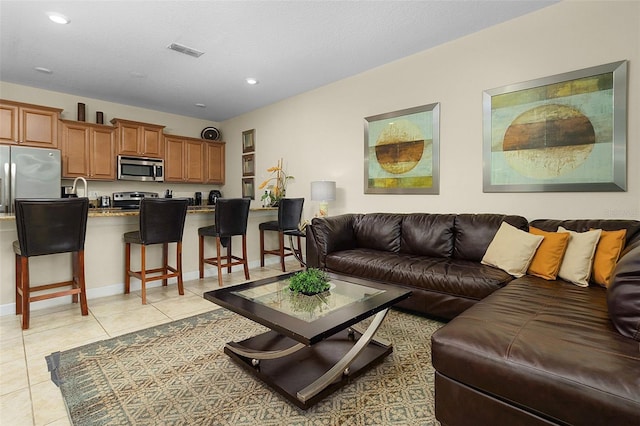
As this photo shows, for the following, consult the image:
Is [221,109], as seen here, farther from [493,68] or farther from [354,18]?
[493,68]

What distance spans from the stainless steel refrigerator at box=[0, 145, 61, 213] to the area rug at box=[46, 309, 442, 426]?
319 centimetres

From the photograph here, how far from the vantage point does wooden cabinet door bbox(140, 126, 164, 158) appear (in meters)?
5.50

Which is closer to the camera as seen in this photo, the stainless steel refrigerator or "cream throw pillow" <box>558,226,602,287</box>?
"cream throw pillow" <box>558,226,602,287</box>

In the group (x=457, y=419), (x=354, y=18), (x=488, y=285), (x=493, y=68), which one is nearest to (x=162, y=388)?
(x=457, y=419)

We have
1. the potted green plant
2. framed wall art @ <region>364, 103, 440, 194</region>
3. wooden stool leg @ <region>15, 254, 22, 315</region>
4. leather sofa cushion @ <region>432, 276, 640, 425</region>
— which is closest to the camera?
leather sofa cushion @ <region>432, 276, 640, 425</region>

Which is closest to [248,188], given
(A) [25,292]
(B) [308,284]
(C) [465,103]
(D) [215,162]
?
(D) [215,162]

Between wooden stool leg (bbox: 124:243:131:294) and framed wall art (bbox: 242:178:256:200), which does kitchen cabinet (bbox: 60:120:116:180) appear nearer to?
framed wall art (bbox: 242:178:256:200)

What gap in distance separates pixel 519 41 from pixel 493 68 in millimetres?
283

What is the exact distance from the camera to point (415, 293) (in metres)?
2.65

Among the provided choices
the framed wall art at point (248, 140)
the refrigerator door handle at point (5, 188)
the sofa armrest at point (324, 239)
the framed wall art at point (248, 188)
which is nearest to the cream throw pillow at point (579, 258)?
the sofa armrest at point (324, 239)

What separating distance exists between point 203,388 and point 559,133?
332 centimetres

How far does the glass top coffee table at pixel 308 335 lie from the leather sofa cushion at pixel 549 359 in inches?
18.7

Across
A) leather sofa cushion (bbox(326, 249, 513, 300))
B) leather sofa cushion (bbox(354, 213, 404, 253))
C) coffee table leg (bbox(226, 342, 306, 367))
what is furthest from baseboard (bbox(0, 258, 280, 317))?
coffee table leg (bbox(226, 342, 306, 367))

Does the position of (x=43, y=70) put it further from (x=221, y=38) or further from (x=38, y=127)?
(x=221, y=38)
